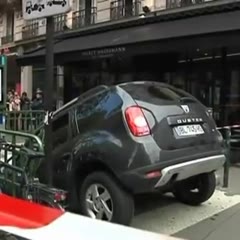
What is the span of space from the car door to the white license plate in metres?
1.30

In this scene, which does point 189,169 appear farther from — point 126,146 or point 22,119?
point 22,119

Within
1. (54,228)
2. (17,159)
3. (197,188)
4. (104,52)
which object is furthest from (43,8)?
(104,52)

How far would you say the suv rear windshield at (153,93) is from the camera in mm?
6082

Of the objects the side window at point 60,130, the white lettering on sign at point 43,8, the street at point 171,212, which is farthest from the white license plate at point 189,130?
the white lettering on sign at point 43,8

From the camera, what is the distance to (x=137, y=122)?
5777 millimetres

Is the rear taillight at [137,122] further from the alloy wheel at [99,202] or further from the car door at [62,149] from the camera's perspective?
the car door at [62,149]

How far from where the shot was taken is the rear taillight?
5.75 m

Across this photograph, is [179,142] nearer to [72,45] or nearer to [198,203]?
[198,203]

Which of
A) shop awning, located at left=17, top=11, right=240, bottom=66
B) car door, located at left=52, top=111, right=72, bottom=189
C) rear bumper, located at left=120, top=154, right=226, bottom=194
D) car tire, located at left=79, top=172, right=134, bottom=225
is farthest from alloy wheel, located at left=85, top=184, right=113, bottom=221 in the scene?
shop awning, located at left=17, top=11, right=240, bottom=66

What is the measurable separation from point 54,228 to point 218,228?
11.9ft

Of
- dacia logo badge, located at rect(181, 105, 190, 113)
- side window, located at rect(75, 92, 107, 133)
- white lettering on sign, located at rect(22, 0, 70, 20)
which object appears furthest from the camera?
dacia logo badge, located at rect(181, 105, 190, 113)

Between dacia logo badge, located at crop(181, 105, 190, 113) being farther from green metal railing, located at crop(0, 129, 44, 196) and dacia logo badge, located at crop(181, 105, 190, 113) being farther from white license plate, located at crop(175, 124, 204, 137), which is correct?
green metal railing, located at crop(0, 129, 44, 196)

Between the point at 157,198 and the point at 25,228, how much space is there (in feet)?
15.9

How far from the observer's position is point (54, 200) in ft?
16.6
